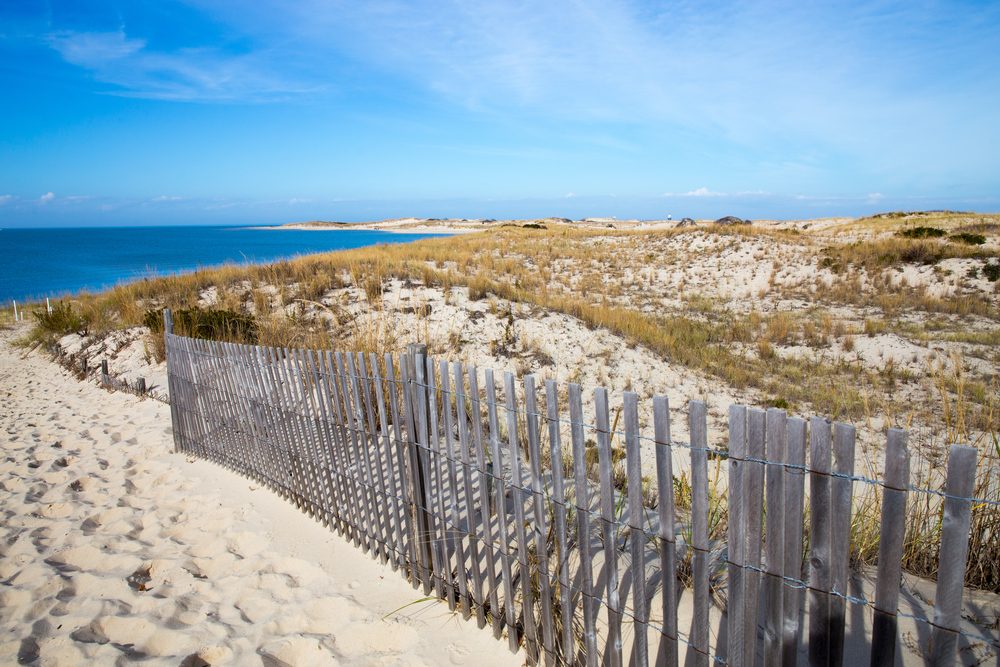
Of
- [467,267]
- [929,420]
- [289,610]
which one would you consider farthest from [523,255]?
[289,610]

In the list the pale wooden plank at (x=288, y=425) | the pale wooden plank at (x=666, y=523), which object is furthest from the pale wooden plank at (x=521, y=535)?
the pale wooden plank at (x=288, y=425)

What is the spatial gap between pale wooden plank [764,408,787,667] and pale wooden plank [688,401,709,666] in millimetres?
206

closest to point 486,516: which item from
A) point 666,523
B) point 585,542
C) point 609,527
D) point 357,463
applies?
point 585,542

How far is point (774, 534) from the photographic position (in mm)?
1814

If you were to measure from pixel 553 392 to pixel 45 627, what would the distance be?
338cm

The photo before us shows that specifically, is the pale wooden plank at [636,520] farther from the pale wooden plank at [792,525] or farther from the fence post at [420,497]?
the fence post at [420,497]

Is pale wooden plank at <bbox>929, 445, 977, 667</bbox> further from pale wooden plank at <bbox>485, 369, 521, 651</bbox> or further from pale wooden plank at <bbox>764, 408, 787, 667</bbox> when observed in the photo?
pale wooden plank at <bbox>485, 369, 521, 651</bbox>

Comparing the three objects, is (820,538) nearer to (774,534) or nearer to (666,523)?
(774,534)

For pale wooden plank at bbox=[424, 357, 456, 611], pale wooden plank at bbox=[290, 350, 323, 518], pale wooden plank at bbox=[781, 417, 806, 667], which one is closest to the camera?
pale wooden plank at bbox=[781, 417, 806, 667]

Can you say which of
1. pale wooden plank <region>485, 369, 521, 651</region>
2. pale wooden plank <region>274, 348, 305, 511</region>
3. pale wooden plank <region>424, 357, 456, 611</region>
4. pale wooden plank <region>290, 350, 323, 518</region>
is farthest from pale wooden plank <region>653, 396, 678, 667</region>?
pale wooden plank <region>274, 348, 305, 511</region>

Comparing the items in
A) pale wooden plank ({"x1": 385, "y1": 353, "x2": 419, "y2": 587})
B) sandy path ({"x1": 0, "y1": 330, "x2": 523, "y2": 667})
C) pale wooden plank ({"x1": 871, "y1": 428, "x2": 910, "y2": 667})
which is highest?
pale wooden plank ({"x1": 871, "y1": 428, "x2": 910, "y2": 667})

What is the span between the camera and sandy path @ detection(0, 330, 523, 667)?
2.98 metres

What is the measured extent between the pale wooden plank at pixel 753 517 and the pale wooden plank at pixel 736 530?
0.01 m

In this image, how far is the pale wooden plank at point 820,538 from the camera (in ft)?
5.41
